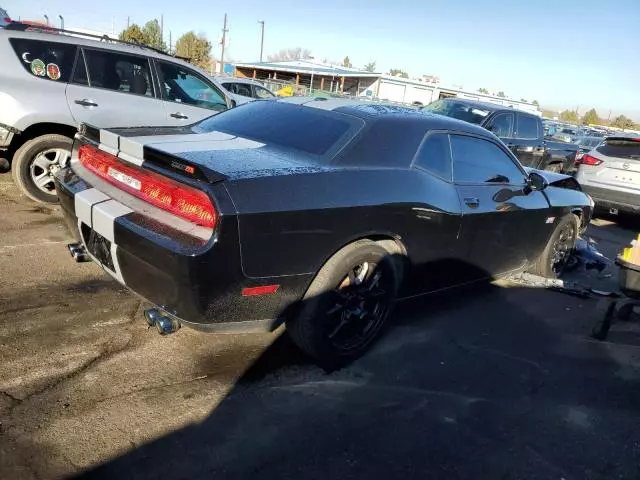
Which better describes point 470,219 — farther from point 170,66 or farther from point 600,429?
point 170,66

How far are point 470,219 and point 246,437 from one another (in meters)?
2.20

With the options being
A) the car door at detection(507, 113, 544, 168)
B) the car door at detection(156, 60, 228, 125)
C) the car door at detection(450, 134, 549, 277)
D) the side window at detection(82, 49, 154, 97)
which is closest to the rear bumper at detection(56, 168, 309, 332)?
the car door at detection(450, 134, 549, 277)

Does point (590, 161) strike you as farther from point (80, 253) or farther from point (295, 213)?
point (80, 253)

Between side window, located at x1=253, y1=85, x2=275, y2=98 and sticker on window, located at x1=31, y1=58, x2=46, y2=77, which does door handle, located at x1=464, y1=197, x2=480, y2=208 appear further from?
side window, located at x1=253, y1=85, x2=275, y2=98

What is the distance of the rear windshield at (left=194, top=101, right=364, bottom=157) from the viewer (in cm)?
335

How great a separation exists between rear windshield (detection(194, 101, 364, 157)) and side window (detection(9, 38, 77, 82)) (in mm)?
2470

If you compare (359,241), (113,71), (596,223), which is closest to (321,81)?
(596,223)

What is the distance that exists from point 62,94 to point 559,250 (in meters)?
5.39

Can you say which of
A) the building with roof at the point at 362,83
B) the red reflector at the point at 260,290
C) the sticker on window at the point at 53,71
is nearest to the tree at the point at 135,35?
the building with roof at the point at 362,83

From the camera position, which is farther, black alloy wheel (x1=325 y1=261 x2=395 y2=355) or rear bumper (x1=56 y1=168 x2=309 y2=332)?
black alloy wheel (x1=325 y1=261 x2=395 y2=355)

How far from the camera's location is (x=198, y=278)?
250 cm

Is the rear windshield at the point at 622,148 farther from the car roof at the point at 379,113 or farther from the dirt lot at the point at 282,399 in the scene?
the car roof at the point at 379,113

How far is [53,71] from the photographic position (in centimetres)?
551

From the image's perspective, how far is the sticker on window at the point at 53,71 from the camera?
18.0 feet
